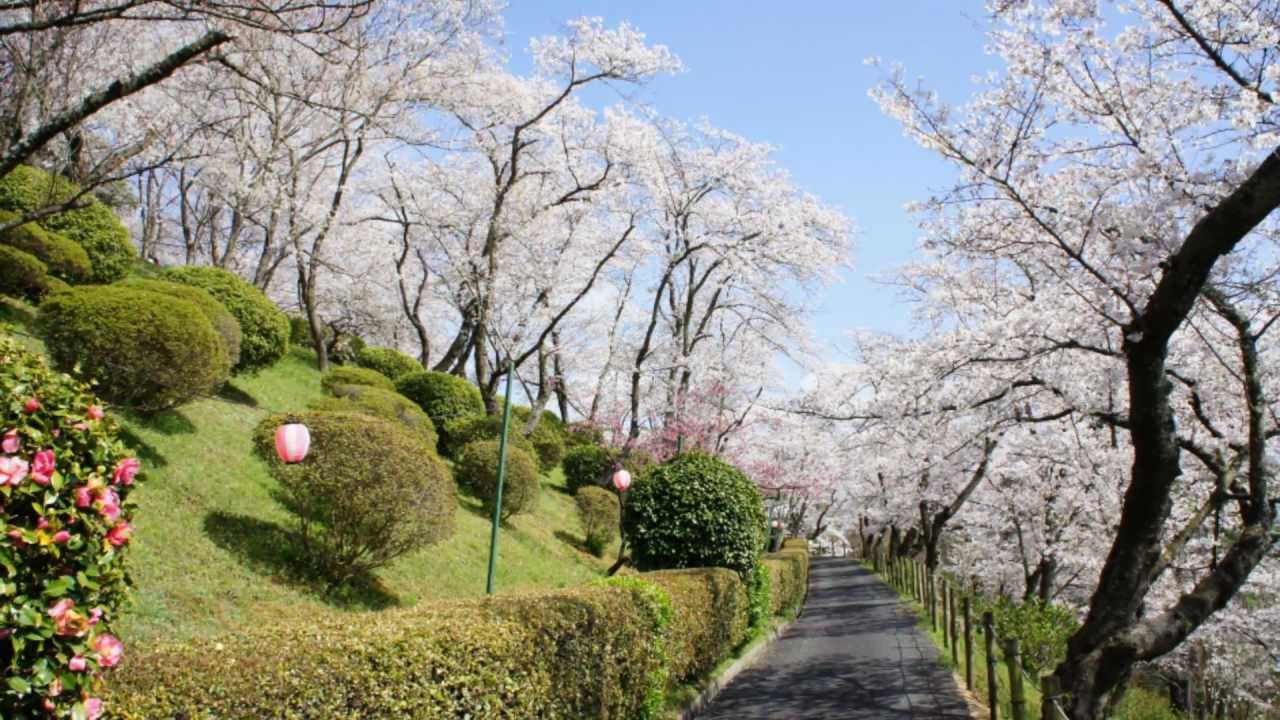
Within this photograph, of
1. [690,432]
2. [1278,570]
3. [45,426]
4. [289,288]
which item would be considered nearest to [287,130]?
[690,432]

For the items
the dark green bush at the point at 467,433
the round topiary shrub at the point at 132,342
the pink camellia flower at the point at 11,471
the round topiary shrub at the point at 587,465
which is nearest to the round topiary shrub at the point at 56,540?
the pink camellia flower at the point at 11,471

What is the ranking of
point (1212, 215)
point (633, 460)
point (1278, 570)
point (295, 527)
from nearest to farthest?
point (1212, 215) < point (295, 527) < point (1278, 570) < point (633, 460)

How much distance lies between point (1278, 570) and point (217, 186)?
25685 millimetres

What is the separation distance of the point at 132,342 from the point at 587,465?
13171mm

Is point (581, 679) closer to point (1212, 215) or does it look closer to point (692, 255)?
point (1212, 215)

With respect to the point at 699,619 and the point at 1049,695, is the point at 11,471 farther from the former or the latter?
the point at 699,619

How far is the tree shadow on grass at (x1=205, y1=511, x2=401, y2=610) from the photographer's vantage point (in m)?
8.71

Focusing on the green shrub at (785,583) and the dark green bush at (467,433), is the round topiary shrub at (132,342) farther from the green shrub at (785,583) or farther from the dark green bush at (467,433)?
the green shrub at (785,583)

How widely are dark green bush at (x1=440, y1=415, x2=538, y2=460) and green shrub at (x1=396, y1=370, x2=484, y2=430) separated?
0.18 m

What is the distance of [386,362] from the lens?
19688mm

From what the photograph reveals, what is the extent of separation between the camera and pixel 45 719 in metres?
2.53

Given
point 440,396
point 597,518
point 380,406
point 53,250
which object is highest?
point 53,250

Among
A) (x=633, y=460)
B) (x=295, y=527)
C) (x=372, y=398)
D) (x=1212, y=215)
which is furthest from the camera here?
(x=633, y=460)

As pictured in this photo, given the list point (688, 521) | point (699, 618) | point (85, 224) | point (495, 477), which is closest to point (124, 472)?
point (699, 618)
